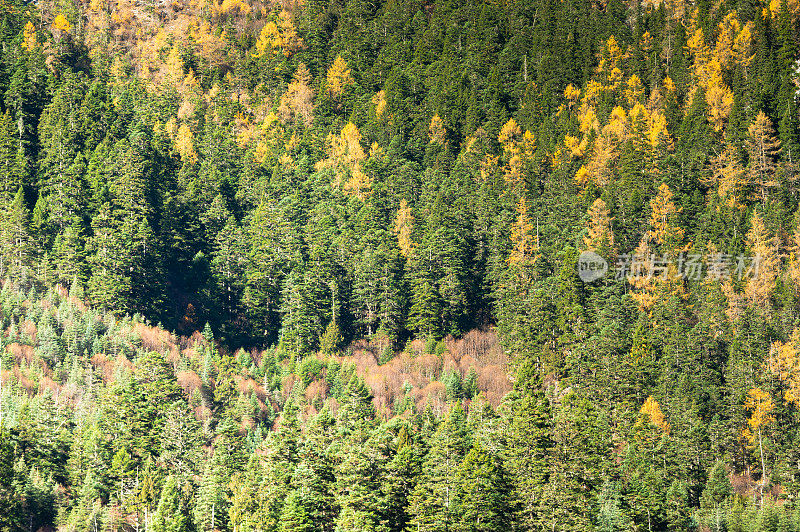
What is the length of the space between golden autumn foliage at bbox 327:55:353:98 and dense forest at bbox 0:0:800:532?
1.68ft

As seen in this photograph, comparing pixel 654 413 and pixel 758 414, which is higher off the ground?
pixel 758 414

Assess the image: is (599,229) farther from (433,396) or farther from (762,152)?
(433,396)

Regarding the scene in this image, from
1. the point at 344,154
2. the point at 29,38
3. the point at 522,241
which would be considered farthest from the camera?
the point at 29,38

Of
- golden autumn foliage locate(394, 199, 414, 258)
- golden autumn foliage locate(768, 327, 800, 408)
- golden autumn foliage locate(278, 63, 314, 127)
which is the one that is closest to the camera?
golden autumn foliage locate(768, 327, 800, 408)

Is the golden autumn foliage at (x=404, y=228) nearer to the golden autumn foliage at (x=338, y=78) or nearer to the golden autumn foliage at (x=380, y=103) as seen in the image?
the golden autumn foliage at (x=380, y=103)

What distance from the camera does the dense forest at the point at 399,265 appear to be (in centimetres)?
6619

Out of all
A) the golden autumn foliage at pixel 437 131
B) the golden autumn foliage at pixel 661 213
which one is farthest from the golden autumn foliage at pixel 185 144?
the golden autumn foliage at pixel 661 213

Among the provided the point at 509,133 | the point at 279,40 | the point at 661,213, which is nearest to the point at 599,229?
the point at 661,213

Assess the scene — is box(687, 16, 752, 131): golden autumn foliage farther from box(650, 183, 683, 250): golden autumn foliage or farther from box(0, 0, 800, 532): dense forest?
box(650, 183, 683, 250): golden autumn foliage

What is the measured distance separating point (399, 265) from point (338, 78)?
44.3 meters

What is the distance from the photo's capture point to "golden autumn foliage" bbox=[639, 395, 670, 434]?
82.2 metres

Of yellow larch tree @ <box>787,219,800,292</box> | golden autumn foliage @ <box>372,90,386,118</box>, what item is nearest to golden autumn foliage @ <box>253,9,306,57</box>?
golden autumn foliage @ <box>372,90,386,118</box>

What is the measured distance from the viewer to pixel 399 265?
365ft

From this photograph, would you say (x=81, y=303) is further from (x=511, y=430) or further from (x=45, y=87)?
(x=511, y=430)
